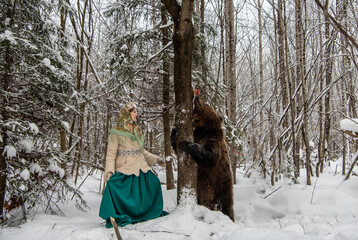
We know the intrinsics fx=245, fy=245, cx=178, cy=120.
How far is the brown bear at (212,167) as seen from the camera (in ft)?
11.9

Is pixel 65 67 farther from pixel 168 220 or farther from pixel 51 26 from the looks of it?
pixel 168 220

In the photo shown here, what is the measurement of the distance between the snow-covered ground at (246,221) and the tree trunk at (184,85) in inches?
14.2

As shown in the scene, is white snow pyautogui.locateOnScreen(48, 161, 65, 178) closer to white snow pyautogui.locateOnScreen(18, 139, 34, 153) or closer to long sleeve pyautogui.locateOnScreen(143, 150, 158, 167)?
white snow pyautogui.locateOnScreen(18, 139, 34, 153)

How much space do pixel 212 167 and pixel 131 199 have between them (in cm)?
127

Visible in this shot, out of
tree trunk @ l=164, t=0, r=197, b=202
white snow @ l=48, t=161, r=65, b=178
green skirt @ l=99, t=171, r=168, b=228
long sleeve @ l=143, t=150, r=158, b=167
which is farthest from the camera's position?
long sleeve @ l=143, t=150, r=158, b=167

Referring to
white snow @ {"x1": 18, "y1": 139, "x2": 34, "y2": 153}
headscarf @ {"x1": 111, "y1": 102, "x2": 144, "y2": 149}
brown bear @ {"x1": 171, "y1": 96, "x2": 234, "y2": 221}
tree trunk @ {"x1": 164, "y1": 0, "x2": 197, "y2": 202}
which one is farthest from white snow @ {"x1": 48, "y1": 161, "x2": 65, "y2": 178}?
brown bear @ {"x1": 171, "y1": 96, "x2": 234, "y2": 221}

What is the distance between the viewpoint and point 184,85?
318 cm

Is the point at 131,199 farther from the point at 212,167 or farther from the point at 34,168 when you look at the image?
the point at 34,168

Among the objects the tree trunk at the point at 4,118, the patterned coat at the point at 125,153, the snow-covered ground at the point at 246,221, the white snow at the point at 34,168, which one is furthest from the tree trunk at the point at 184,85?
the tree trunk at the point at 4,118

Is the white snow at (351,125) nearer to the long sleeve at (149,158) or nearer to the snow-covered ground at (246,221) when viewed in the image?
the snow-covered ground at (246,221)

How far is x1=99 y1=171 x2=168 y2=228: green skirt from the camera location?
3272 millimetres

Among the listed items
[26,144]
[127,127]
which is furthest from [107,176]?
[26,144]

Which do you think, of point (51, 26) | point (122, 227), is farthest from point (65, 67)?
point (122, 227)

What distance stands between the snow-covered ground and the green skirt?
0.77 ft
